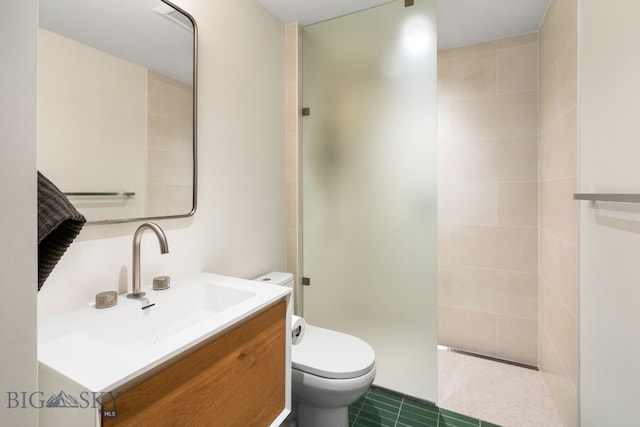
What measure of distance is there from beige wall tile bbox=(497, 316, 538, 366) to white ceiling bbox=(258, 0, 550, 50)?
1973 mm

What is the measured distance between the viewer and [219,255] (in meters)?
1.51

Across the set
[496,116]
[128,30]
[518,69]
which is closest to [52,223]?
[128,30]

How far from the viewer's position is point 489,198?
2223mm

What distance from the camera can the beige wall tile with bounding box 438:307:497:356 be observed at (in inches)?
89.2

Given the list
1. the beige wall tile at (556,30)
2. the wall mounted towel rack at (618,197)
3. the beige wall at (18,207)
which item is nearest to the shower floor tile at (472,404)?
the wall mounted towel rack at (618,197)

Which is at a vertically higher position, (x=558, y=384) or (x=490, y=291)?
(x=490, y=291)

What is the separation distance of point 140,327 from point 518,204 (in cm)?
231

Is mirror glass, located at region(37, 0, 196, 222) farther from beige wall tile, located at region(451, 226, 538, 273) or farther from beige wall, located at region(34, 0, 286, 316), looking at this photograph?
beige wall tile, located at region(451, 226, 538, 273)

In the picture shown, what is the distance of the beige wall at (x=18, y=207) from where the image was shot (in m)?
0.40

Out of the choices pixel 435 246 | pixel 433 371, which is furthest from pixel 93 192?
pixel 433 371

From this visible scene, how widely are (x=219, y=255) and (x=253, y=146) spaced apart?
64 centimetres

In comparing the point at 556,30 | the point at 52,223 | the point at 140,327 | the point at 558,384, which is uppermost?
the point at 556,30

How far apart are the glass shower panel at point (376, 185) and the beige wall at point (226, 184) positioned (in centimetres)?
26

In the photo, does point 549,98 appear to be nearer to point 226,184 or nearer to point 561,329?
point 561,329
